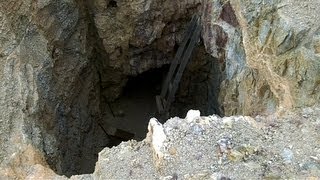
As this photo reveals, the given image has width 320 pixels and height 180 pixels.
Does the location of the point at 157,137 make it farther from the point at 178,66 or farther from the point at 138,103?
the point at 138,103

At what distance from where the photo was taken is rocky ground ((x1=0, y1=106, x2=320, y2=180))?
15.4 feet

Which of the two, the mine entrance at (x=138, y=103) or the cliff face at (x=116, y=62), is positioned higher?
the cliff face at (x=116, y=62)

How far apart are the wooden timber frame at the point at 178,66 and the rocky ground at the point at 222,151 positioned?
455cm

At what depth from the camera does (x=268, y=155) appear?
4.84m

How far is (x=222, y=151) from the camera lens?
16.0 feet

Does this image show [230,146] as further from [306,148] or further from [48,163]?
[48,163]

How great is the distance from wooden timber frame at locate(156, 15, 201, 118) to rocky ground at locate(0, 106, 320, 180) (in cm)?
455

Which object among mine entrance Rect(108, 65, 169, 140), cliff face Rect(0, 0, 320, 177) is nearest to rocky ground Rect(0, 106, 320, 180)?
cliff face Rect(0, 0, 320, 177)

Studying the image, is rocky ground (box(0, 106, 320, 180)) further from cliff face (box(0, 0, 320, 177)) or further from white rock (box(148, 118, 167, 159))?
cliff face (box(0, 0, 320, 177))

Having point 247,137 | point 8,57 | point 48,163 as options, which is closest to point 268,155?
point 247,137

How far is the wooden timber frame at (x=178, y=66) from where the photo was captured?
975 centimetres

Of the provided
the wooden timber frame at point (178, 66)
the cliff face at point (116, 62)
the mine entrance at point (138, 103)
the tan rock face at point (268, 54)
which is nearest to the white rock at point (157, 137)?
the cliff face at point (116, 62)

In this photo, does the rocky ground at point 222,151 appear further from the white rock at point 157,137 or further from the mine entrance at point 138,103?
the mine entrance at point 138,103

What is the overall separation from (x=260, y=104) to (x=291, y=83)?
93 cm
